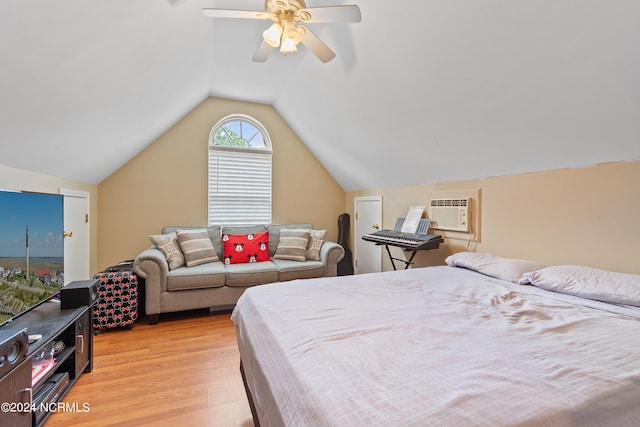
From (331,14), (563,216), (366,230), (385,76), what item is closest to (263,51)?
(331,14)

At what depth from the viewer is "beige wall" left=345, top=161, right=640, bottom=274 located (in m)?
1.77

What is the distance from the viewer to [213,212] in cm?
396

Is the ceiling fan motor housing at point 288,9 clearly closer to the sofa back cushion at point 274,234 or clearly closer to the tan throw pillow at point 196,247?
the tan throw pillow at point 196,247

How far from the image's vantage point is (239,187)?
4.07 metres

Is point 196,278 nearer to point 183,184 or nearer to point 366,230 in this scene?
point 183,184

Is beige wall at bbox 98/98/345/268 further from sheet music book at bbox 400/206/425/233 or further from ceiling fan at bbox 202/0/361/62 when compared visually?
ceiling fan at bbox 202/0/361/62

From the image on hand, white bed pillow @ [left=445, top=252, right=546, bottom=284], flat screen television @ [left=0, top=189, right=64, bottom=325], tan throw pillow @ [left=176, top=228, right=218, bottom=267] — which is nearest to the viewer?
flat screen television @ [left=0, top=189, right=64, bottom=325]

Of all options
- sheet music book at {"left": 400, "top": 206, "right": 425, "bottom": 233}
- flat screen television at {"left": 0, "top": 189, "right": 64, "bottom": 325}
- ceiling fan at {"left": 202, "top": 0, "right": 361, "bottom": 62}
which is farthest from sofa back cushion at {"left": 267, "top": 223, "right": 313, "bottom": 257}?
ceiling fan at {"left": 202, "top": 0, "right": 361, "bottom": 62}

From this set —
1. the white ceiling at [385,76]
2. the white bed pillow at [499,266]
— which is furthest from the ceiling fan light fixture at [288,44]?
the white bed pillow at [499,266]

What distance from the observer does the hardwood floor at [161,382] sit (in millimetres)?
1540

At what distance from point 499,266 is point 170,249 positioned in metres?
3.13

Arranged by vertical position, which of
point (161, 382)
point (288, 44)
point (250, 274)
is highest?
point (288, 44)

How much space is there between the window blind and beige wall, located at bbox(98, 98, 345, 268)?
0.11 m

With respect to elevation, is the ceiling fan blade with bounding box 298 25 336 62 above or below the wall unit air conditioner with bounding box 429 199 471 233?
above
